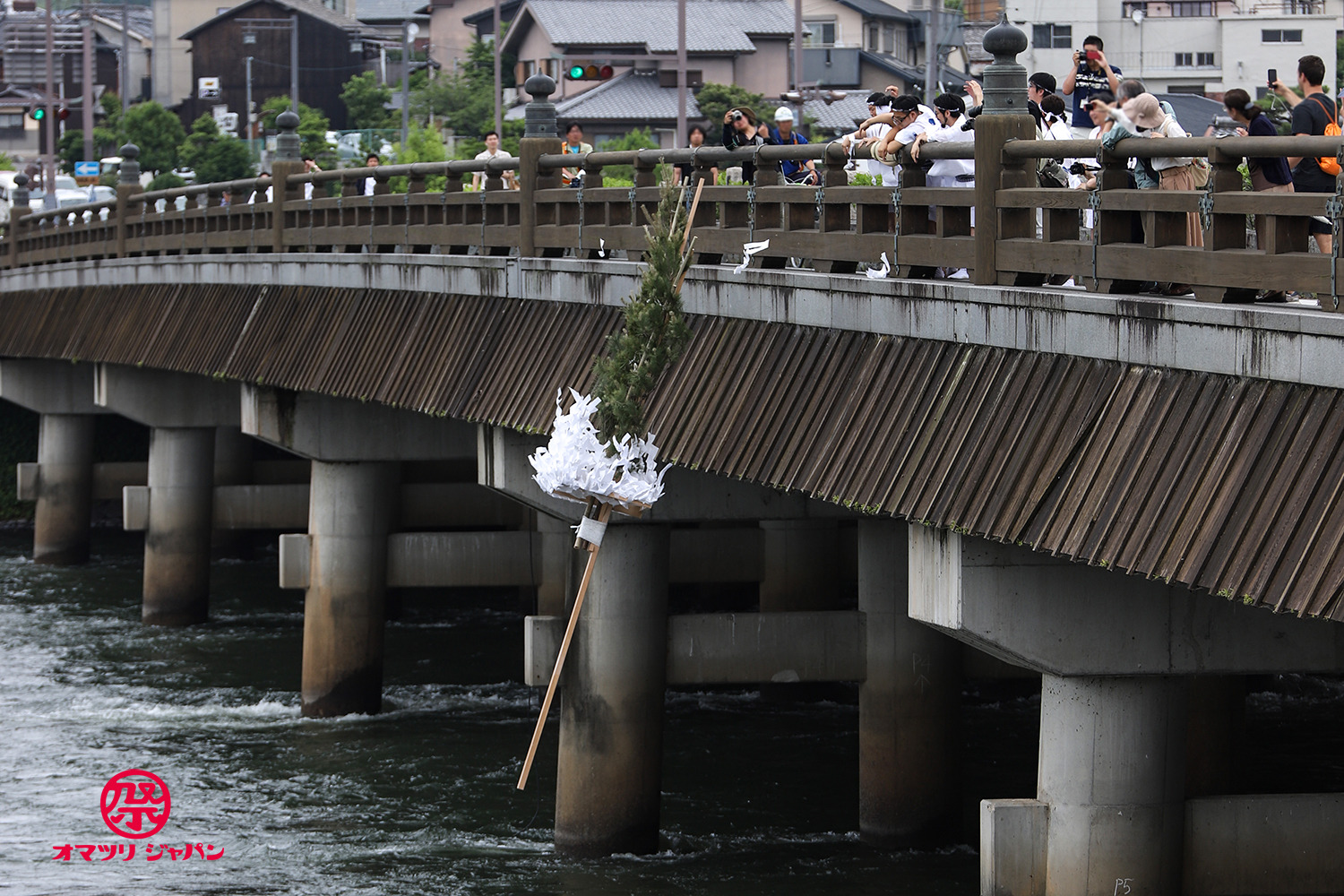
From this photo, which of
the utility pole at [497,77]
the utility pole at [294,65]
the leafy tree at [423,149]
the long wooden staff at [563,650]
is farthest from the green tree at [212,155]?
the long wooden staff at [563,650]

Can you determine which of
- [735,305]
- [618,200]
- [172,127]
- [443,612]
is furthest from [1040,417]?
[172,127]

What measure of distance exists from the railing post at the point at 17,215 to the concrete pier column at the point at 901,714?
25132mm

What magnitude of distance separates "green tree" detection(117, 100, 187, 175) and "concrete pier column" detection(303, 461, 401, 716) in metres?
51.7

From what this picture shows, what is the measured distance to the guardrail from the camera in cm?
1000

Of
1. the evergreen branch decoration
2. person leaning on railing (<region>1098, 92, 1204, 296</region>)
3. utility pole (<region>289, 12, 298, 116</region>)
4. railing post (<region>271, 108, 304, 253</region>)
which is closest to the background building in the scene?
utility pole (<region>289, 12, 298, 116</region>)

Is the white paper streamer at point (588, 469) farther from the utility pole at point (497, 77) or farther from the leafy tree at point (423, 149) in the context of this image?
the leafy tree at point (423, 149)

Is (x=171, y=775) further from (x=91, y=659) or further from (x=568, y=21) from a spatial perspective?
(x=568, y=21)

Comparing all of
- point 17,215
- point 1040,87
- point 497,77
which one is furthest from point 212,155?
point 1040,87

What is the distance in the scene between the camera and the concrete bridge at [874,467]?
1004cm

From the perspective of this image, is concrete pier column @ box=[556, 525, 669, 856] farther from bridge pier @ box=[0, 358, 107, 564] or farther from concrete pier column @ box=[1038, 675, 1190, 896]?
bridge pier @ box=[0, 358, 107, 564]

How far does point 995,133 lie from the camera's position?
12.1 metres

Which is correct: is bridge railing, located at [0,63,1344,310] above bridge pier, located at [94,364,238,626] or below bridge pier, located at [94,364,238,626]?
above

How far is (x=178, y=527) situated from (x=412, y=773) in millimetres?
11770

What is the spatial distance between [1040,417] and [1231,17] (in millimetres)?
55277
